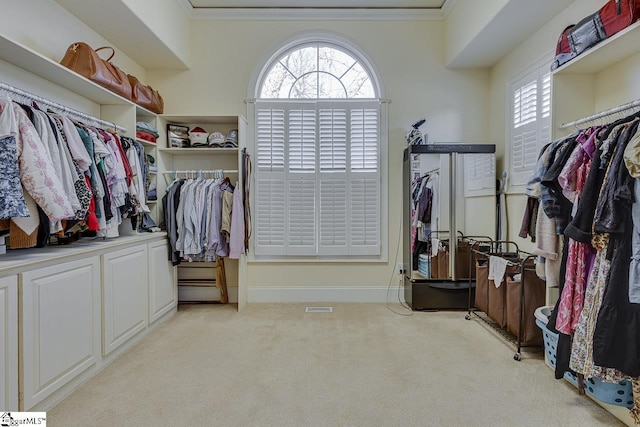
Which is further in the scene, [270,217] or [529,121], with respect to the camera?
[270,217]

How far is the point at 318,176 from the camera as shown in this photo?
395 cm

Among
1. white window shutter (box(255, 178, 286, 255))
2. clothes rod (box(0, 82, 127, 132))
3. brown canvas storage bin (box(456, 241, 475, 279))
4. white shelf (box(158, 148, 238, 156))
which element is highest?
clothes rod (box(0, 82, 127, 132))

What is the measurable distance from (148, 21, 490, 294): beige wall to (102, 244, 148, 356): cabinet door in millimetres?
1267

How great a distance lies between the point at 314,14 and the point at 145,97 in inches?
77.6

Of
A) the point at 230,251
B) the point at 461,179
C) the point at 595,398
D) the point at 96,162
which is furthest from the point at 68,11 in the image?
the point at 595,398

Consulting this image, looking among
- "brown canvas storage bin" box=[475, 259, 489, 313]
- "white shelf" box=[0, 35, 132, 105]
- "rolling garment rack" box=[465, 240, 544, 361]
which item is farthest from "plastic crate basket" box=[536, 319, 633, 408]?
"white shelf" box=[0, 35, 132, 105]

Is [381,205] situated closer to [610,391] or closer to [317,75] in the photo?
[317,75]

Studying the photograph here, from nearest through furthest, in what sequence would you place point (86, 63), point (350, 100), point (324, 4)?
point (86, 63)
point (324, 4)
point (350, 100)

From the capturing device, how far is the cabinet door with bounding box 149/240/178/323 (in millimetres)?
3131

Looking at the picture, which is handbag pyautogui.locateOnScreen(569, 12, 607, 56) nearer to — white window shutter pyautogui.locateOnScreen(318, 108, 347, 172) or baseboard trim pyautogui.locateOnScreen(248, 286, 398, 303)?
white window shutter pyautogui.locateOnScreen(318, 108, 347, 172)

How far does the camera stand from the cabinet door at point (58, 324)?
1.80 m

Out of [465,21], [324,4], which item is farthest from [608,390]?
[324,4]

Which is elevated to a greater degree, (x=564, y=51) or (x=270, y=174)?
(x=564, y=51)

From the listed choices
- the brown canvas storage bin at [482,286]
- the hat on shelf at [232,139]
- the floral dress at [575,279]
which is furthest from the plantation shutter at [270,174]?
the floral dress at [575,279]
